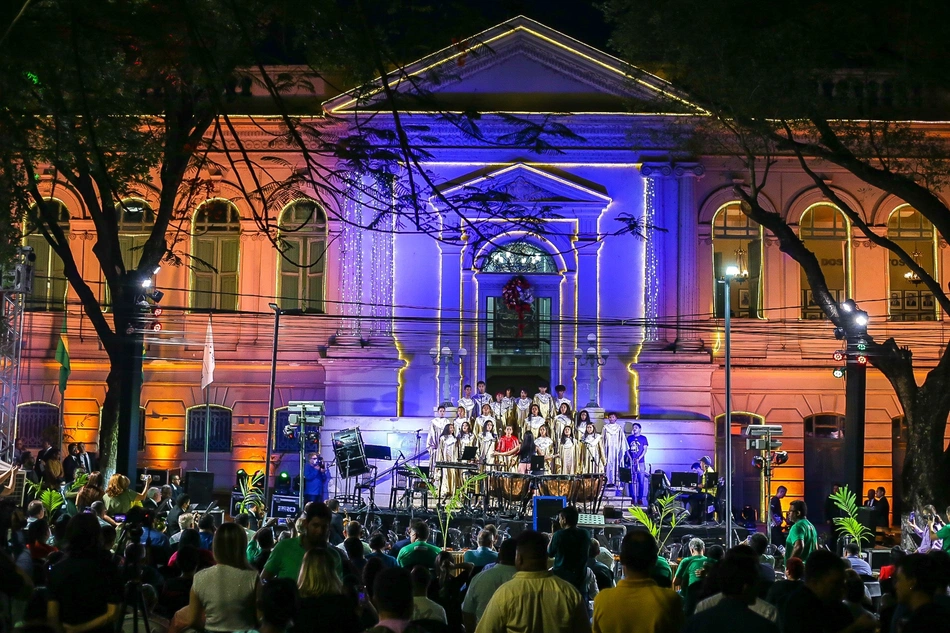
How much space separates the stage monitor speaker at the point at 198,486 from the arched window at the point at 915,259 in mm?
17013

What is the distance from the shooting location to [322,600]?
22.5 ft

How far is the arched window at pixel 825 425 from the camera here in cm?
2970

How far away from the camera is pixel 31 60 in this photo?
7781mm

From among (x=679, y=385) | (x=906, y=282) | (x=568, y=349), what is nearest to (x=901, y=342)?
(x=906, y=282)

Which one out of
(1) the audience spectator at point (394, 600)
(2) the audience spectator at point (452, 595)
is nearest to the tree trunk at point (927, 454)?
(2) the audience spectator at point (452, 595)

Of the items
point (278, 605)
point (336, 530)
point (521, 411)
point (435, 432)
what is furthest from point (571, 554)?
point (521, 411)

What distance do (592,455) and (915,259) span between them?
410 inches

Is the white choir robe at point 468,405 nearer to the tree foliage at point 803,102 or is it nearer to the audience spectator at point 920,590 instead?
the tree foliage at point 803,102

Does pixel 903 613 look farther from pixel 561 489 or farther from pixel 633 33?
pixel 633 33

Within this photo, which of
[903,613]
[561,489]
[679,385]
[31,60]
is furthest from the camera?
[679,385]

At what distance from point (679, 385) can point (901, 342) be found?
573cm

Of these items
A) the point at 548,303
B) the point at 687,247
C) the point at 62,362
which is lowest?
the point at 62,362

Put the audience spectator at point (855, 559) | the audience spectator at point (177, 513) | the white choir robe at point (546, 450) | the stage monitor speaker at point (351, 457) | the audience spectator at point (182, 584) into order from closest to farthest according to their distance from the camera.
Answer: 1. the audience spectator at point (182, 584)
2. the audience spectator at point (855, 559)
3. the audience spectator at point (177, 513)
4. the stage monitor speaker at point (351, 457)
5. the white choir robe at point (546, 450)

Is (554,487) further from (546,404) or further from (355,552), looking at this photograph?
(355,552)
